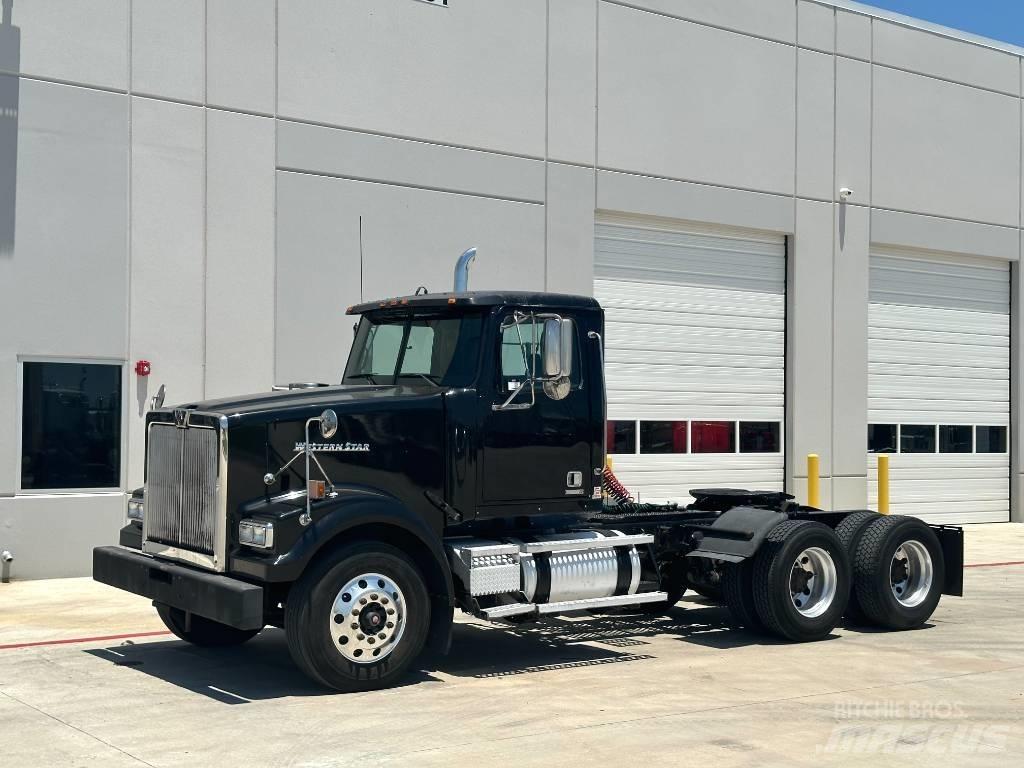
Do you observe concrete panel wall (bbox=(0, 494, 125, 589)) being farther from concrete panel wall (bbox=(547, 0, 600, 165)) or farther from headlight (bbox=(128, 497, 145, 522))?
concrete panel wall (bbox=(547, 0, 600, 165))

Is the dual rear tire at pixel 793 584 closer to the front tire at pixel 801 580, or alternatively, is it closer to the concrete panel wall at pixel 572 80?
the front tire at pixel 801 580

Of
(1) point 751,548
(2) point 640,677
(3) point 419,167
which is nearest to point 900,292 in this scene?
(3) point 419,167

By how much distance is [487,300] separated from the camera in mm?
10008

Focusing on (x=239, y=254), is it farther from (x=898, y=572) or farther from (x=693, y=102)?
(x=898, y=572)

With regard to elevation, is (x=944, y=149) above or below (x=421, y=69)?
above

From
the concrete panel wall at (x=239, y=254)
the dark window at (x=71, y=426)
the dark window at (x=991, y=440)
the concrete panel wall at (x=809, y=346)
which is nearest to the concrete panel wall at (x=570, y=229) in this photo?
the concrete panel wall at (x=809, y=346)

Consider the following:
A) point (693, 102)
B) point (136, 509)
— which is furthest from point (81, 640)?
point (693, 102)

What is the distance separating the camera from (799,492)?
69.8 ft

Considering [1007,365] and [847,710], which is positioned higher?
[1007,365]

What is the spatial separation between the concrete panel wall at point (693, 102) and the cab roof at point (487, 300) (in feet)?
29.9

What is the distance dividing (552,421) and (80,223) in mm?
7394

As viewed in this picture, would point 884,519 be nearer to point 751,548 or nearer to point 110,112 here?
point 751,548

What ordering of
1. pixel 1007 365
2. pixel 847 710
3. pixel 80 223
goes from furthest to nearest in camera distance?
pixel 1007 365 < pixel 80 223 < pixel 847 710

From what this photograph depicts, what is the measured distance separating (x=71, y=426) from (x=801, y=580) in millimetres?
8351
